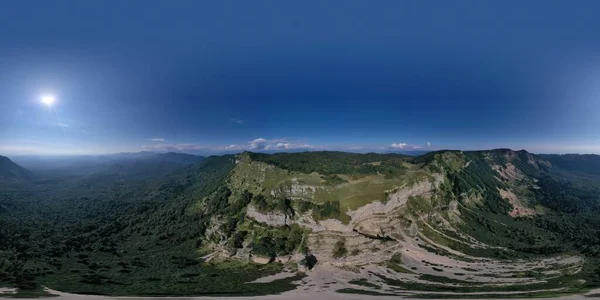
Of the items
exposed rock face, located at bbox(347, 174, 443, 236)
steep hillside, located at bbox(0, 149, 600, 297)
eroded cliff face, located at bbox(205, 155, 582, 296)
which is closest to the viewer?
steep hillside, located at bbox(0, 149, 600, 297)

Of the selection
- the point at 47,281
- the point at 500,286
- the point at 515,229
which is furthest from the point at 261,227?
the point at 515,229

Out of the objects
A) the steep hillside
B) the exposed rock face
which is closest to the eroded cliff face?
the exposed rock face

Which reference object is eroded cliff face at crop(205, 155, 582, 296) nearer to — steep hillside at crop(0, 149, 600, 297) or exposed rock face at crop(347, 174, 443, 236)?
exposed rock face at crop(347, 174, 443, 236)

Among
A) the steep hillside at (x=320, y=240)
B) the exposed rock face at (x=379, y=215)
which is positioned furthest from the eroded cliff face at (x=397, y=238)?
the steep hillside at (x=320, y=240)

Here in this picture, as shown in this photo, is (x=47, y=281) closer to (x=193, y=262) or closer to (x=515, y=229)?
(x=193, y=262)

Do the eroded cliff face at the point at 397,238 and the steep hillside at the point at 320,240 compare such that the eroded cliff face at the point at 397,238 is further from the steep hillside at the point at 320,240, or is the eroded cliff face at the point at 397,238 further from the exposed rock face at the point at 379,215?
the steep hillside at the point at 320,240

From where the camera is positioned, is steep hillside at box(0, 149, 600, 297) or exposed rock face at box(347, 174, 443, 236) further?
exposed rock face at box(347, 174, 443, 236)

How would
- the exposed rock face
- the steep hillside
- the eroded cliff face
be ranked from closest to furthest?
1. the steep hillside
2. the eroded cliff face
3. the exposed rock face

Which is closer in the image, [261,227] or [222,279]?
[222,279]
